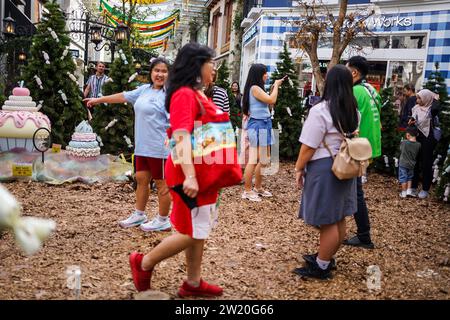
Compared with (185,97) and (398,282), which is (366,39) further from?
(185,97)

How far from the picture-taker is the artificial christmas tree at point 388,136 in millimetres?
9273

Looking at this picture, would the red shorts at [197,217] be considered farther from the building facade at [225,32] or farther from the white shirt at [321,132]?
the building facade at [225,32]

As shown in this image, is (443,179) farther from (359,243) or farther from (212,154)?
(212,154)

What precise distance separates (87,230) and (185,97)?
2514 mm

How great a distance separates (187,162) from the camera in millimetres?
2760

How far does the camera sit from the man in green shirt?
169 inches

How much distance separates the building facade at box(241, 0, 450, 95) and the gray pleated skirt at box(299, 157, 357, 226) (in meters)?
9.23

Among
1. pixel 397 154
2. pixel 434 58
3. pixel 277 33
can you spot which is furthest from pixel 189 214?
pixel 277 33

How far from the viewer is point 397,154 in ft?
28.5

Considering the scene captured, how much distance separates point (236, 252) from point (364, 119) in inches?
66.7

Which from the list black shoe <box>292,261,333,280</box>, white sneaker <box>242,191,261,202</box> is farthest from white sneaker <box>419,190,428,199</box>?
black shoe <box>292,261,333,280</box>

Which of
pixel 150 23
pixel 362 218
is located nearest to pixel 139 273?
pixel 362 218

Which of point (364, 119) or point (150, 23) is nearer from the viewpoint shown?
point (364, 119)

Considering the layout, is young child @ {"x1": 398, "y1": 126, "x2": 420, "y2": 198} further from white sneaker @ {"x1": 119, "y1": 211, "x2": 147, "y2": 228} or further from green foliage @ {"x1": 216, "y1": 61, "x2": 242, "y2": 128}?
green foliage @ {"x1": 216, "y1": 61, "x2": 242, "y2": 128}
